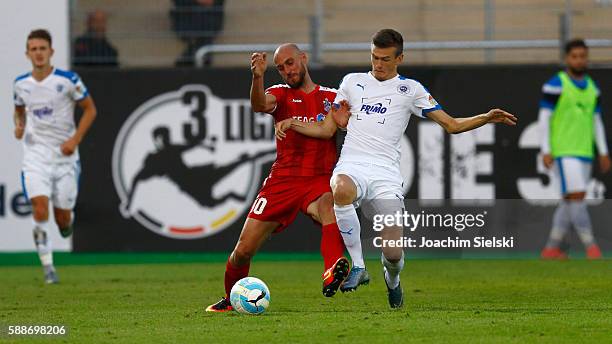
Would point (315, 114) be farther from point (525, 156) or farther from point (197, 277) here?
point (525, 156)

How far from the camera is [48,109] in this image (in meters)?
13.6

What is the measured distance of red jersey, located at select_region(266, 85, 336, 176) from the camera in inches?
388

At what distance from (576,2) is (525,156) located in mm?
2422

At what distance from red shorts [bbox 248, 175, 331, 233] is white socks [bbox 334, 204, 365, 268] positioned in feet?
1.10

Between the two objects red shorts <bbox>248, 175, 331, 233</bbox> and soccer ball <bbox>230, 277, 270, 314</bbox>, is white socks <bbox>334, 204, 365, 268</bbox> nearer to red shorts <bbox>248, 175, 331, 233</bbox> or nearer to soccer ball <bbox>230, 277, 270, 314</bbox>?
red shorts <bbox>248, 175, 331, 233</bbox>

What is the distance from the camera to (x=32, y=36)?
13.3 metres

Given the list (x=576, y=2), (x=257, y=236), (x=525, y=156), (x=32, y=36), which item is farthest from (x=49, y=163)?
(x=576, y=2)

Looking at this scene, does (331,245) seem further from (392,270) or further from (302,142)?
(302,142)

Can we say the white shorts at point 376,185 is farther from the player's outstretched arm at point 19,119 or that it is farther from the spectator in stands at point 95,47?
the spectator in stands at point 95,47

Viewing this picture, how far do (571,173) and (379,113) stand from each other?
6967mm

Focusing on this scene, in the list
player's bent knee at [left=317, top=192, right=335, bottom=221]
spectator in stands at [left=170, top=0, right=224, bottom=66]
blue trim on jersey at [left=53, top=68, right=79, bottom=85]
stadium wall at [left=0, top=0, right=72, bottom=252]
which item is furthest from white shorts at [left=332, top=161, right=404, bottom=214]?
spectator in stands at [left=170, top=0, right=224, bottom=66]

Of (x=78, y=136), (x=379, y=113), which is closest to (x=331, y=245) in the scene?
(x=379, y=113)

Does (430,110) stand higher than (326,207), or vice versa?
(430,110)

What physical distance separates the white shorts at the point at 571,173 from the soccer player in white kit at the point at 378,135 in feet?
21.6
